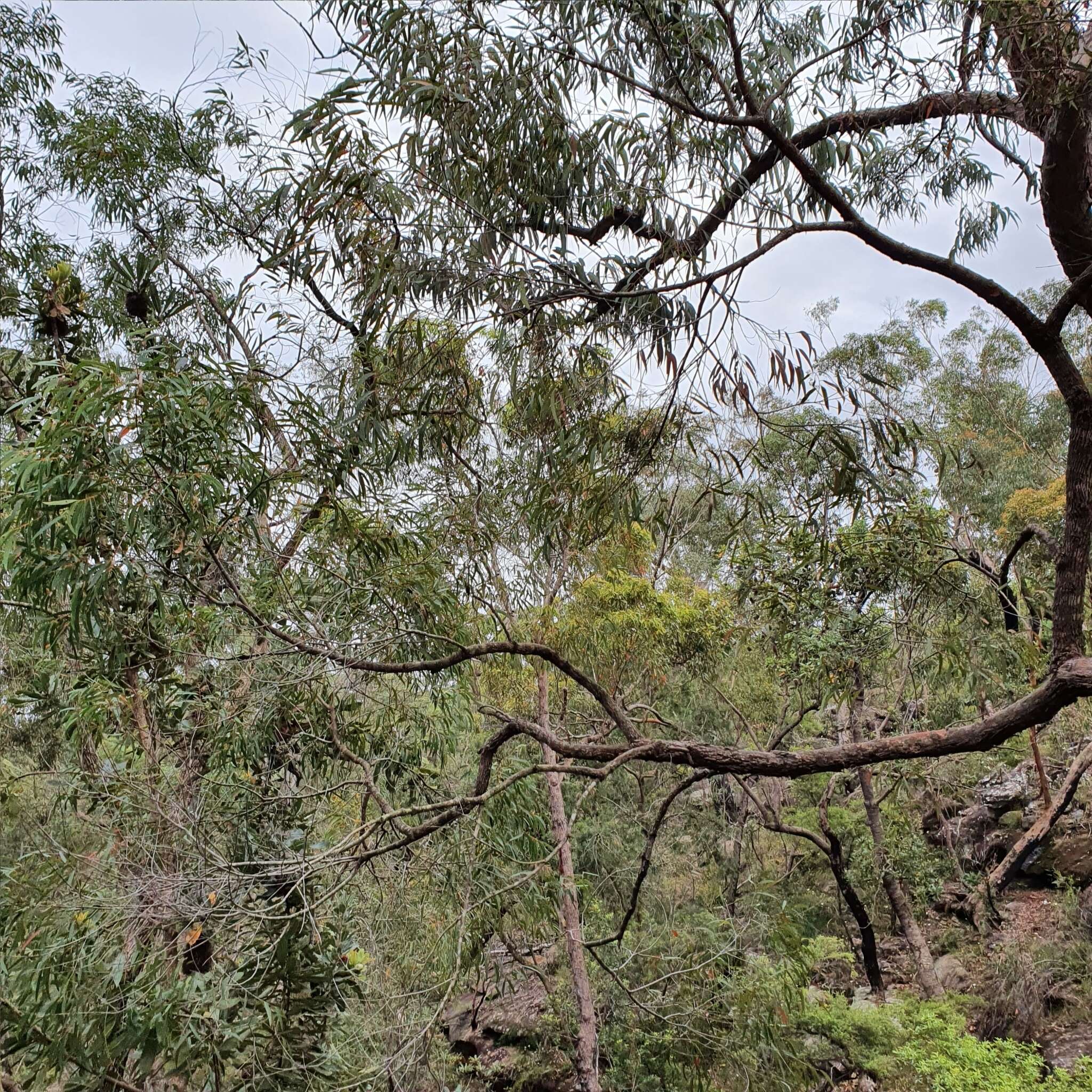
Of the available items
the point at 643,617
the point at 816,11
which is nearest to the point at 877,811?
the point at 643,617

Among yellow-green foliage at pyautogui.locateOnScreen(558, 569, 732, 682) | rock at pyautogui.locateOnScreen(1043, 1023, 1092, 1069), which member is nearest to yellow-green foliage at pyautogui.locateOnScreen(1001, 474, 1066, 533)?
yellow-green foliage at pyautogui.locateOnScreen(558, 569, 732, 682)

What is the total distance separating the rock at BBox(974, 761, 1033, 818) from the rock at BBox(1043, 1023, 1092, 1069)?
3354 millimetres

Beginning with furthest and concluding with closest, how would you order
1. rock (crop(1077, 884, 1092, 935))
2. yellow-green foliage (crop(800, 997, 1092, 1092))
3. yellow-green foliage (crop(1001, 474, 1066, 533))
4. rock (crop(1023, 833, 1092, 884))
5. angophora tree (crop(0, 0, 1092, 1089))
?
yellow-green foliage (crop(1001, 474, 1066, 533)), rock (crop(1023, 833, 1092, 884)), rock (crop(1077, 884, 1092, 935)), yellow-green foliage (crop(800, 997, 1092, 1092)), angophora tree (crop(0, 0, 1092, 1089))

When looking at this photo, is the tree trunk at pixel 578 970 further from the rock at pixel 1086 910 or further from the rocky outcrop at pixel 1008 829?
the rocky outcrop at pixel 1008 829

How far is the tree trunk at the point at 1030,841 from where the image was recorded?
4.78 meters

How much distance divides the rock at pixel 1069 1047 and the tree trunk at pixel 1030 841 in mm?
1125

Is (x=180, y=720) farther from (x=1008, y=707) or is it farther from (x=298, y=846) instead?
(x=1008, y=707)

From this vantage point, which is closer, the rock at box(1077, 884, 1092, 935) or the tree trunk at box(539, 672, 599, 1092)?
the tree trunk at box(539, 672, 599, 1092)

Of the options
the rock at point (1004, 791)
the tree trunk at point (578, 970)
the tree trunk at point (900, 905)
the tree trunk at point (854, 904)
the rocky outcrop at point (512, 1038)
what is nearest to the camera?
the tree trunk at point (578, 970)

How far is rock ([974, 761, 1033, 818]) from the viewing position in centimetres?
877

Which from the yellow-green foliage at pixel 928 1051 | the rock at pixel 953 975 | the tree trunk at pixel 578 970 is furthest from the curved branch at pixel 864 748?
the rock at pixel 953 975

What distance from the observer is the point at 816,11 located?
241 centimetres

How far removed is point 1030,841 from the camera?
5.25 meters

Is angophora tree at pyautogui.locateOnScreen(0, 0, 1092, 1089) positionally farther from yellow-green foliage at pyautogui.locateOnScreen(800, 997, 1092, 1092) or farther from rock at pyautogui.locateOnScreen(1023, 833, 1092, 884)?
rock at pyautogui.locateOnScreen(1023, 833, 1092, 884)
